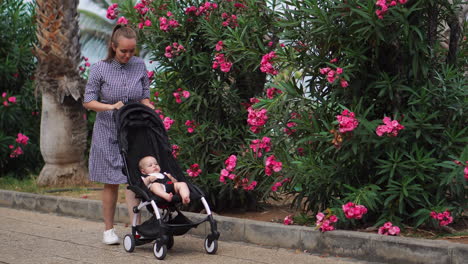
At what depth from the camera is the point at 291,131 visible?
22.3 feet

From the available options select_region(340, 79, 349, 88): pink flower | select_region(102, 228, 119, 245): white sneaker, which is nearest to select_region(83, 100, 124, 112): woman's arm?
select_region(102, 228, 119, 245): white sneaker

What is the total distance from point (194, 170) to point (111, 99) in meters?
1.40

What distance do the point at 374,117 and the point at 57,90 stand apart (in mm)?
5658

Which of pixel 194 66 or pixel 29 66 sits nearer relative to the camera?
pixel 194 66

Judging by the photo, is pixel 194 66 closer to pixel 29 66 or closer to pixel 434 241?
pixel 434 241

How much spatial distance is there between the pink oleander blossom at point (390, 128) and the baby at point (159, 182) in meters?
1.73

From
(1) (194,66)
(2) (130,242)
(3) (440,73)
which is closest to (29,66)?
(1) (194,66)

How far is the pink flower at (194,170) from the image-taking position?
765 centimetres

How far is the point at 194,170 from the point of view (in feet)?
25.3

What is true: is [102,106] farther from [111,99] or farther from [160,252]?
[160,252]

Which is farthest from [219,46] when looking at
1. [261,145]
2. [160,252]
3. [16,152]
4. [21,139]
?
[16,152]

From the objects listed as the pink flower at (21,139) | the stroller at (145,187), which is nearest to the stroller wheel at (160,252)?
the stroller at (145,187)

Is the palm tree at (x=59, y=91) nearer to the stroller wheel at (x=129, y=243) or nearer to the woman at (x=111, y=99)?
the woman at (x=111, y=99)

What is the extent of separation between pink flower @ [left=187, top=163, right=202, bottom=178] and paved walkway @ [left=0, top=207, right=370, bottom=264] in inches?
27.3
